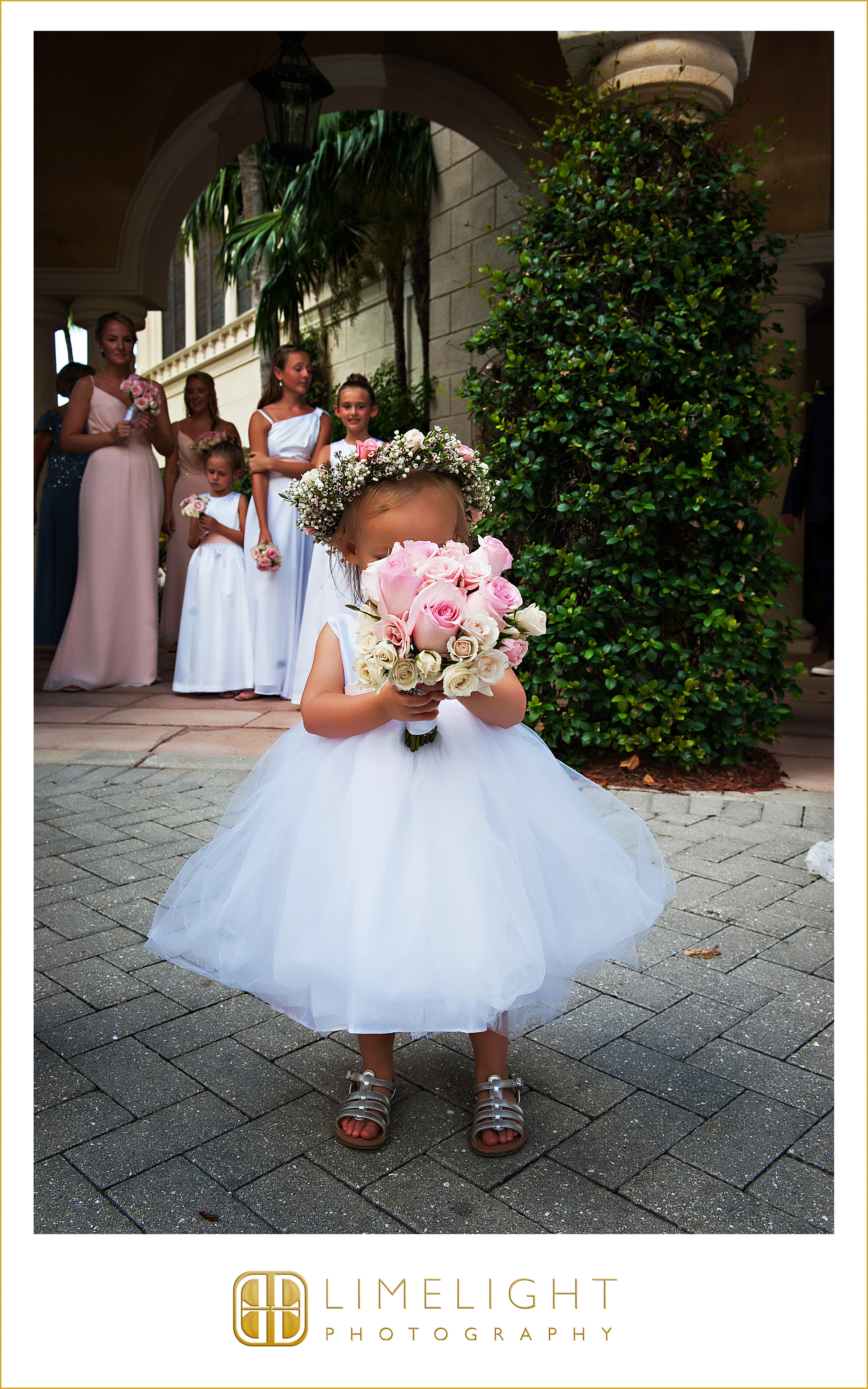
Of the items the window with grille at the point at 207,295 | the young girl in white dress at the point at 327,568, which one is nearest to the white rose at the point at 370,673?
the young girl in white dress at the point at 327,568

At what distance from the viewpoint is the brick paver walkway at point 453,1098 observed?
171cm

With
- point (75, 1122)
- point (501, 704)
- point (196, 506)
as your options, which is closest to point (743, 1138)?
point (501, 704)

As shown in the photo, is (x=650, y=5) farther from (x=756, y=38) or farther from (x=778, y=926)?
(x=756, y=38)

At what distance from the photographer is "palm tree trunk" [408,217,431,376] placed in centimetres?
1335

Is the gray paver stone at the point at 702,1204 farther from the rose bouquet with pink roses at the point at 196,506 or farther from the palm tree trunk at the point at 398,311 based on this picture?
the palm tree trunk at the point at 398,311

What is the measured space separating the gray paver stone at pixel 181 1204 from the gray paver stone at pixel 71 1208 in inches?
1.0

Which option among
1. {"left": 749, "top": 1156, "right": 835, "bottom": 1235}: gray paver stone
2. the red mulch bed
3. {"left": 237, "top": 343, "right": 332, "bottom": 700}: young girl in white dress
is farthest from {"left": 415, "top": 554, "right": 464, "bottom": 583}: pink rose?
{"left": 237, "top": 343, "right": 332, "bottom": 700}: young girl in white dress

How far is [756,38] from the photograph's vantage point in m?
6.11

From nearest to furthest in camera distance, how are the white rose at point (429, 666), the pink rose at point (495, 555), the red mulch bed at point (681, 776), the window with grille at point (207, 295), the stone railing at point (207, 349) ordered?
the white rose at point (429, 666) → the pink rose at point (495, 555) → the red mulch bed at point (681, 776) → the stone railing at point (207, 349) → the window with grille at point (207, 295)

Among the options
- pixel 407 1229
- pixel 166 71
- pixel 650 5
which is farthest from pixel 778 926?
pixel 166 71

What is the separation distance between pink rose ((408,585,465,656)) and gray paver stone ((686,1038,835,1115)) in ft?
4.03

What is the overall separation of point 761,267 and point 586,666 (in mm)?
1887

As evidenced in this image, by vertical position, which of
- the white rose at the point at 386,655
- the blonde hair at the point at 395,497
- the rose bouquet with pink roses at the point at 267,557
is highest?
the rose bouquet with pink roses at the point at 267,557

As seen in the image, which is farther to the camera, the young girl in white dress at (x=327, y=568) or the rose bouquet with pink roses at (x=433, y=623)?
the young girl in white dress at (x=327, y=568)
